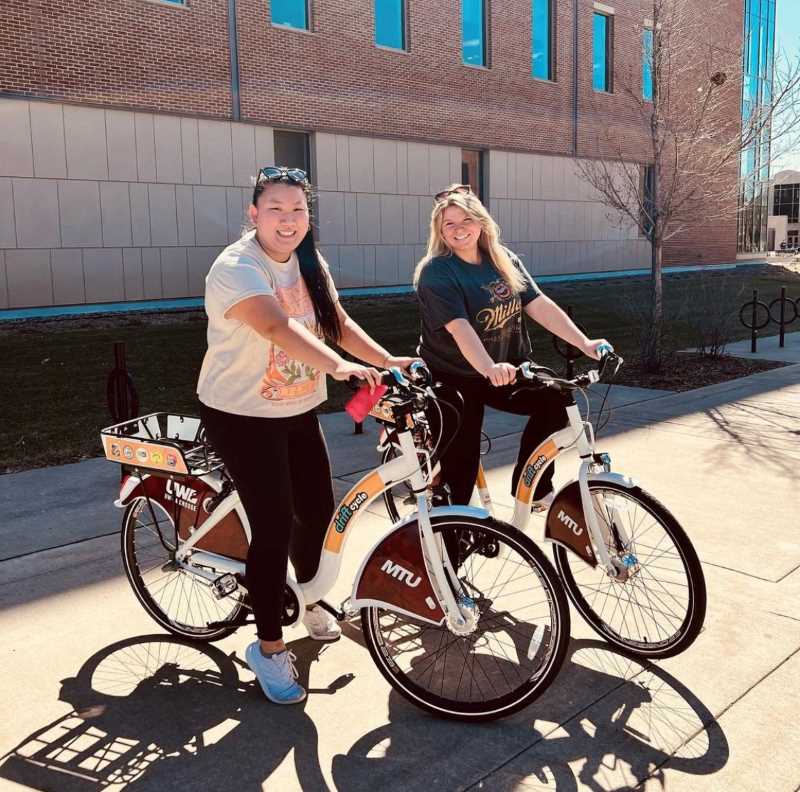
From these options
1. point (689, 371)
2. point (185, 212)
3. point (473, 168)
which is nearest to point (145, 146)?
point (185, 212)

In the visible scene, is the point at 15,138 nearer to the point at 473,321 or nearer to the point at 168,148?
the point at 168,148

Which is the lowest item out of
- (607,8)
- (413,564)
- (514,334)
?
(413,564)

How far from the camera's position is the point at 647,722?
130 inches

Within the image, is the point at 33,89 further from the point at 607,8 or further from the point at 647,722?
the point at 607,8

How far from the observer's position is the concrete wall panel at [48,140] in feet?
58.1

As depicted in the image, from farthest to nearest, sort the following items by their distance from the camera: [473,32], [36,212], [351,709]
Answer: [473,32]
[36,212]
[351,709]

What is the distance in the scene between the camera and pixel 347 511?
346 cm

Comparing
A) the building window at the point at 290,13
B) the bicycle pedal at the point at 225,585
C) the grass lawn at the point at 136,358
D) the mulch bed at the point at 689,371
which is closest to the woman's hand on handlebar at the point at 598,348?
the bicycle pedal at the point at 225,585

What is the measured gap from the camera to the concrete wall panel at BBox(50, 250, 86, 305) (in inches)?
731

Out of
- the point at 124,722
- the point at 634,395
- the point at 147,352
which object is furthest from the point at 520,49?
the point at 124,722

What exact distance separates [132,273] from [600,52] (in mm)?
19283

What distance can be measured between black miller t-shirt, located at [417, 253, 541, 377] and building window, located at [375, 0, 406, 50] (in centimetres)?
2113

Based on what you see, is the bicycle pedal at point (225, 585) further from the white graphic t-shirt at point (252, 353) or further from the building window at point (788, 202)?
the building window at point (788, 202)

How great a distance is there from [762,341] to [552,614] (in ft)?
41.8
